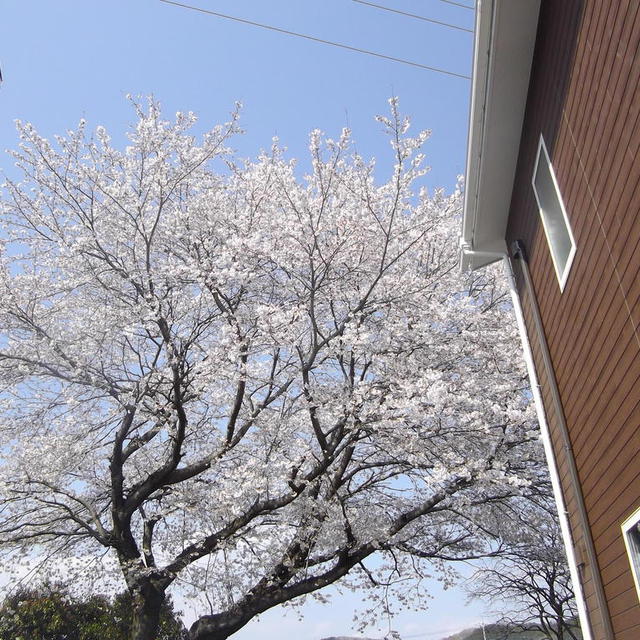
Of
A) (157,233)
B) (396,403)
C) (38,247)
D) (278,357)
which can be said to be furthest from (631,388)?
(38,247)

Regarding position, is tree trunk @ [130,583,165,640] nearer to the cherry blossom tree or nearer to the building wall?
the cherry blossom tree

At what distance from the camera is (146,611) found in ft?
29.6

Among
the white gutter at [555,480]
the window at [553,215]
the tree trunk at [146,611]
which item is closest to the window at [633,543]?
the white gutter at [555,480]

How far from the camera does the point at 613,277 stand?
11.6ft

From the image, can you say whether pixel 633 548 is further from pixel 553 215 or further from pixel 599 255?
pixel 553 215

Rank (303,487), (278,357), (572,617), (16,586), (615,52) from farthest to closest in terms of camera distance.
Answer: (572,617)
(16,586)
(278,357)
(303,487)
(615,52)

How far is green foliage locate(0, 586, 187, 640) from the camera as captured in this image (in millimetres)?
16453

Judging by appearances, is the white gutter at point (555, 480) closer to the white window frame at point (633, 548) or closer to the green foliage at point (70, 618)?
the white window frame at point (633, 548)

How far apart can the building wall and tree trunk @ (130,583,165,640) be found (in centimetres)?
688

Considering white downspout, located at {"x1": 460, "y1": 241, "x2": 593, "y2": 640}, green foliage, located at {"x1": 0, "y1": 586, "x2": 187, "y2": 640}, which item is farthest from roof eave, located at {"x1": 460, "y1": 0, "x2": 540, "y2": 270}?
green foliage, located at {"x1": 0, "y1": 586, "x2": 187, "y2": 640}

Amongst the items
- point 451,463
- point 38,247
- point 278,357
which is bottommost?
point 451,463

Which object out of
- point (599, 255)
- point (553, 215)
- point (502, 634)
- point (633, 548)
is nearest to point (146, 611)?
point (633, 548)

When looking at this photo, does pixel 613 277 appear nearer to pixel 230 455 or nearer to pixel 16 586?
pixel 230 455

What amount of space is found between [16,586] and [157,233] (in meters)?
6.80
